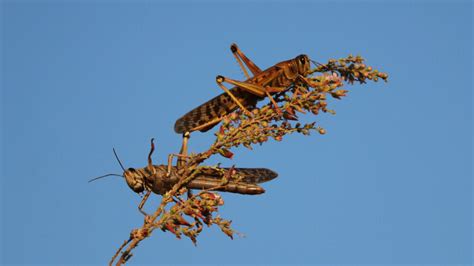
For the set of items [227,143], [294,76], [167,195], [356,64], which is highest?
[294,76]

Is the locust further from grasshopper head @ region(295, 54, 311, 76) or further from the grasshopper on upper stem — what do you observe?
grasshopper head @ region(295, 54, 311, 76)

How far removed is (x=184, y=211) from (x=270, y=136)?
747mm

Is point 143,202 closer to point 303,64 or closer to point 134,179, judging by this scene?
point 134,179

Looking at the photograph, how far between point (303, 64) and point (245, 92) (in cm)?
55

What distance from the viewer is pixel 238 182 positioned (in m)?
4.47

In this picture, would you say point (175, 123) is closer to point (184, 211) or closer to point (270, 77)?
point (270, 77)

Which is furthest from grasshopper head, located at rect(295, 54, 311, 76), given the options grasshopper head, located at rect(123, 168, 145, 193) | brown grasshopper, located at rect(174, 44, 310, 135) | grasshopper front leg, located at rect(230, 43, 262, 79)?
grasshopper head, located at rect(123, 168, 145, 193)

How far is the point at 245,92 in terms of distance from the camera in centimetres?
547

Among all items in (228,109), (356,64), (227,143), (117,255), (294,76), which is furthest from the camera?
(228,109)

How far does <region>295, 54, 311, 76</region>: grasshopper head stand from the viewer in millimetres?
5211

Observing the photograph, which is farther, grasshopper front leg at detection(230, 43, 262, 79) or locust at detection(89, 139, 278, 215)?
grasshopper front leg at detection(230, 43, 262, 79)

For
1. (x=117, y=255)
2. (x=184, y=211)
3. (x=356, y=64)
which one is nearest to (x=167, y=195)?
(x=184, y=211)

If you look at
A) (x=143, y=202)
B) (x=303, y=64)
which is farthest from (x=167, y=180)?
(x=303, y=64)

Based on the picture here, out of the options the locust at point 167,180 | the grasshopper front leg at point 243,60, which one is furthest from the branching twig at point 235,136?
the grasshopper front leg at point 243,60
